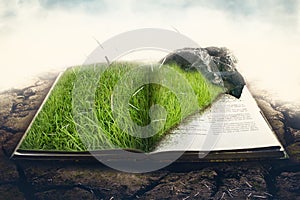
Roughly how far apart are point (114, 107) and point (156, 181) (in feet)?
1.66

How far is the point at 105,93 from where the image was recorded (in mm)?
2553

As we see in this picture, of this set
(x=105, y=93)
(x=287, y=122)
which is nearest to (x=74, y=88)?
(x=105, y=93)

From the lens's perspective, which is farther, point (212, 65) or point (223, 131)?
point (212, 65)

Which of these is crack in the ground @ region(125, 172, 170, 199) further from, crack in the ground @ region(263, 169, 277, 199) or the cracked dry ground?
crack in the ground @ region(263, 169, 277, 199)

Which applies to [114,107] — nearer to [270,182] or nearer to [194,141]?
[194,141]

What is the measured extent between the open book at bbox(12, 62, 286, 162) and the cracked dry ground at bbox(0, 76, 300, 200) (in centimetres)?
5

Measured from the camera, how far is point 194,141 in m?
2.28

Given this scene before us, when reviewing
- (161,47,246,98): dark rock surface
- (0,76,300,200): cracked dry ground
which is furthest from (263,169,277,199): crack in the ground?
(161,47,246,98): dark rock surface

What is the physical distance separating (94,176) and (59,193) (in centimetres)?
17

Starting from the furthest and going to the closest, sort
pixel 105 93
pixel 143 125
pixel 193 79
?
pixel 193 79 < pixel 105 93 < pixel 143 125

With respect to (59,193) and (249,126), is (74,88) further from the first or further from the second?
(249,126)

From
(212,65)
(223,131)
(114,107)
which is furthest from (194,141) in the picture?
(212,65)

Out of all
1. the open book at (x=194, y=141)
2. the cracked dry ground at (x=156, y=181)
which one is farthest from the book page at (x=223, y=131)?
the cracked dry ground at (x=156, y=181)

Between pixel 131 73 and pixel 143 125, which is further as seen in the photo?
pixel 131 73
